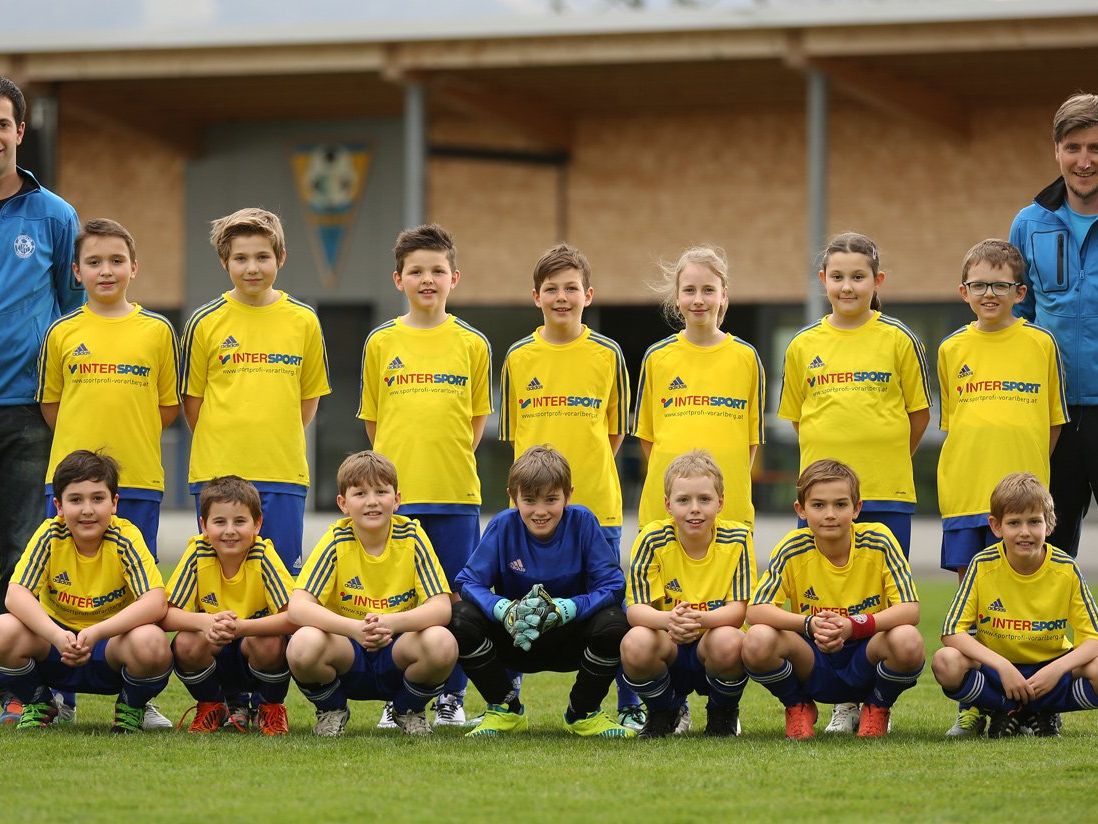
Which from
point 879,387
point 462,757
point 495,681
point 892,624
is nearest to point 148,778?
point 462,757

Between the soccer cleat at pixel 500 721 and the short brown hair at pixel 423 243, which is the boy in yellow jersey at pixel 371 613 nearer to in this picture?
the soccer cleat at pixel 500 721

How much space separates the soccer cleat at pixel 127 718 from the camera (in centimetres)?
584

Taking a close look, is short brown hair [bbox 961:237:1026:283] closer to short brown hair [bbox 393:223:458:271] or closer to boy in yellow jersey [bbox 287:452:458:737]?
short brown hair [bbox 393:223:458:271]

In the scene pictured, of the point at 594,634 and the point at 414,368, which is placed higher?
the point at 414,368

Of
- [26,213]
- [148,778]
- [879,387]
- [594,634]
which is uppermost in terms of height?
[26,213]

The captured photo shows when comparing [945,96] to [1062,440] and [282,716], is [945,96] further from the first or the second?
[282,716]

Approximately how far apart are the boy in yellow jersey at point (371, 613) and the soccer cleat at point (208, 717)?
402mm

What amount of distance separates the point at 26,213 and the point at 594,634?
9.14 feet

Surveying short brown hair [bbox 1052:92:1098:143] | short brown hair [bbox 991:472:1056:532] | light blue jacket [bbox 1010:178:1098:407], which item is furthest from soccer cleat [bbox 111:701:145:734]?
short brown hair [bbox 1052:92:1098:143]

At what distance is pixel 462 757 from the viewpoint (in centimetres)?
519

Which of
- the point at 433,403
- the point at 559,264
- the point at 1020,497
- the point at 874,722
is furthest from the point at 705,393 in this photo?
the point at 874,722

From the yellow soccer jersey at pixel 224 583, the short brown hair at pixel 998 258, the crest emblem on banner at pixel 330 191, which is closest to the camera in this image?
the yellow soccer jersey at pixel 224 583

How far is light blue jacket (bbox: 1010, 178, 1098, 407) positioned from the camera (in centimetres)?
611

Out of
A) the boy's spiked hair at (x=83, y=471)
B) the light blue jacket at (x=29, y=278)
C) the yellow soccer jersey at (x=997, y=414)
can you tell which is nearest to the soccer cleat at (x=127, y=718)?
the boy's spiked hair at (x=83, y=471)
